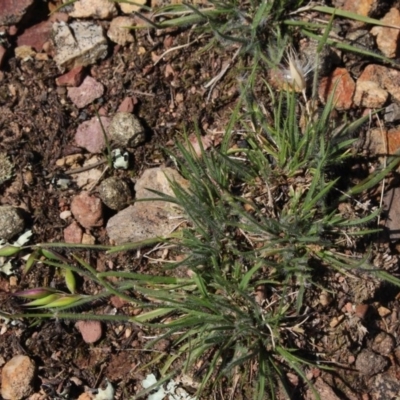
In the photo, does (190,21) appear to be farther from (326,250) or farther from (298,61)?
(326,250)

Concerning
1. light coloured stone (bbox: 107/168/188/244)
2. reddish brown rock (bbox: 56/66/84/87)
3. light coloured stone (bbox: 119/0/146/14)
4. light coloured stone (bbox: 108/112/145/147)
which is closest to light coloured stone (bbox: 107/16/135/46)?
light coloured stone (bbox: 119/0/146/14)

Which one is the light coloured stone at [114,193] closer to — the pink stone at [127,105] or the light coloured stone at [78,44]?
the pink stone at [127,105]

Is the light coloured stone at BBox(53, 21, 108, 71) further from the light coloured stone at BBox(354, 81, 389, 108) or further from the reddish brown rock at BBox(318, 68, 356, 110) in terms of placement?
the light coloured stone at BBox(354, 81, 389, 108)

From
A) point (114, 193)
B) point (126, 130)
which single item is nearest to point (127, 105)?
point (126, 130)

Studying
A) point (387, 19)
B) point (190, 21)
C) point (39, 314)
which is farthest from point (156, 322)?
point (387, 19)

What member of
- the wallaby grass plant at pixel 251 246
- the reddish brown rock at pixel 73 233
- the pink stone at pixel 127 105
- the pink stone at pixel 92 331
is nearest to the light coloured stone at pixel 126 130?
the pink stone at pixel 127 105
